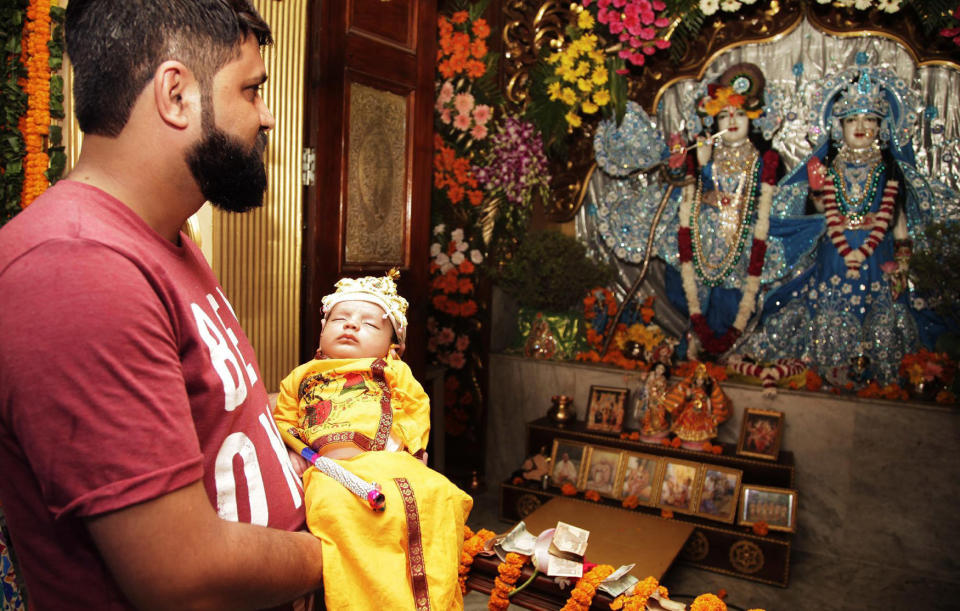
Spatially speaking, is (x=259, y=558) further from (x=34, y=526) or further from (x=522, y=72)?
(x=522, y=72)

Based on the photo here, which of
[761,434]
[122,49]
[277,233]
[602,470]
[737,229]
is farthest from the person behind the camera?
[737,229]

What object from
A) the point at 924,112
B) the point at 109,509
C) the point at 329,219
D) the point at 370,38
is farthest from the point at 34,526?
the point at 924,112

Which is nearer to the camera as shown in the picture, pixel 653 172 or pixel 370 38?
pixel 370 38

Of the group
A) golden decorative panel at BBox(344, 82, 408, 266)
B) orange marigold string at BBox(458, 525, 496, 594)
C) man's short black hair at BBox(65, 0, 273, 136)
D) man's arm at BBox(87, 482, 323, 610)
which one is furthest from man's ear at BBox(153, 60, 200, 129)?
golden decorative panel at BBox(344, 82, 408, 266)

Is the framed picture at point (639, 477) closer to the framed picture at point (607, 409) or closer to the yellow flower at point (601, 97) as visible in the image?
the framed picture at point (607, 409)

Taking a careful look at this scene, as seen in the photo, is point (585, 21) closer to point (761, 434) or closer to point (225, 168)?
point (761, 434)

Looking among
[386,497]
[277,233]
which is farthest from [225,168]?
[277,233]

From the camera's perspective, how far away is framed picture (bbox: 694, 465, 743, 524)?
3.68m

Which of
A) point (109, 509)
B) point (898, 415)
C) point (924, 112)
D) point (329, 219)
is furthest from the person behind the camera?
point (924, 112)

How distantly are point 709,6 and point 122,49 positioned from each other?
4324mm

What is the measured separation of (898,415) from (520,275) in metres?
2.44

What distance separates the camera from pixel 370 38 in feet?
10.6

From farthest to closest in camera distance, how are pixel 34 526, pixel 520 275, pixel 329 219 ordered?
1. pixel 520 275
2. pixel 329 219
3. pixel 34 526

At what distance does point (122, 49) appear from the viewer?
807 millimetres
